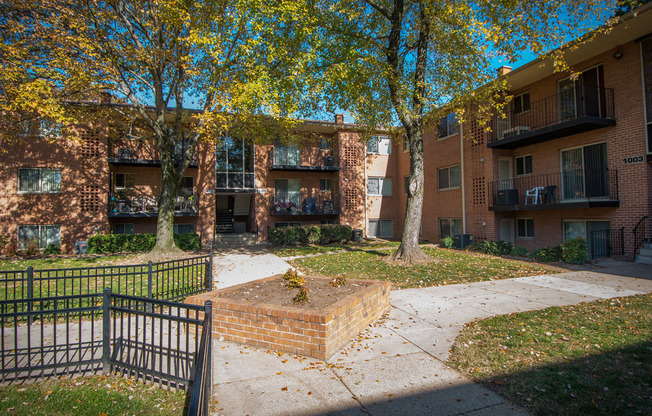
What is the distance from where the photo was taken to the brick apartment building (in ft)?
40.6

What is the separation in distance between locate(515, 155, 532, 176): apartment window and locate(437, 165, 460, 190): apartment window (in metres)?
3.17

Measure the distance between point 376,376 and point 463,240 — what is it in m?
14.8

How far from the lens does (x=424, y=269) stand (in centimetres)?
1038

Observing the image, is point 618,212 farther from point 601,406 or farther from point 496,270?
point 601,406

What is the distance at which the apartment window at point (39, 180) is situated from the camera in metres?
17.8

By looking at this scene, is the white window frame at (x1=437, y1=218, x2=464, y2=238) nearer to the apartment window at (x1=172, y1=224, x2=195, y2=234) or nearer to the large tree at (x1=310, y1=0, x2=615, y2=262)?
the large tree at (x1=310, y1=0, x2=615, y2=262)

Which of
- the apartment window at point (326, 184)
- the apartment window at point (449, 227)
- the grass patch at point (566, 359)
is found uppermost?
the apartment window at point (326, 184)

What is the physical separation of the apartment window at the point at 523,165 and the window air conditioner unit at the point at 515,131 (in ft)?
4.42

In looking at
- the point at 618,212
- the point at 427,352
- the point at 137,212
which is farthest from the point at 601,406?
the point at 137,212

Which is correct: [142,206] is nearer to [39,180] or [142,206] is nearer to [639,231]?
[39,180]

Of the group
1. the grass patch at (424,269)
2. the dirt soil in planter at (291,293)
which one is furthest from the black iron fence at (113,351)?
the grass patch at (424,269)

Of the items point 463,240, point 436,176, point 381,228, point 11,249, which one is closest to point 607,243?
point 463,240

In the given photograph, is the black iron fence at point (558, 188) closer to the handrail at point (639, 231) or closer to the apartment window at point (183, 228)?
the handrail at point (639, 231)

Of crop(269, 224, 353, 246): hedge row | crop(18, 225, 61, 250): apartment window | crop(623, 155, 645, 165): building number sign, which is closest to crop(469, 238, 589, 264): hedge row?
crop(623, 155, 645, 165): building number sign
